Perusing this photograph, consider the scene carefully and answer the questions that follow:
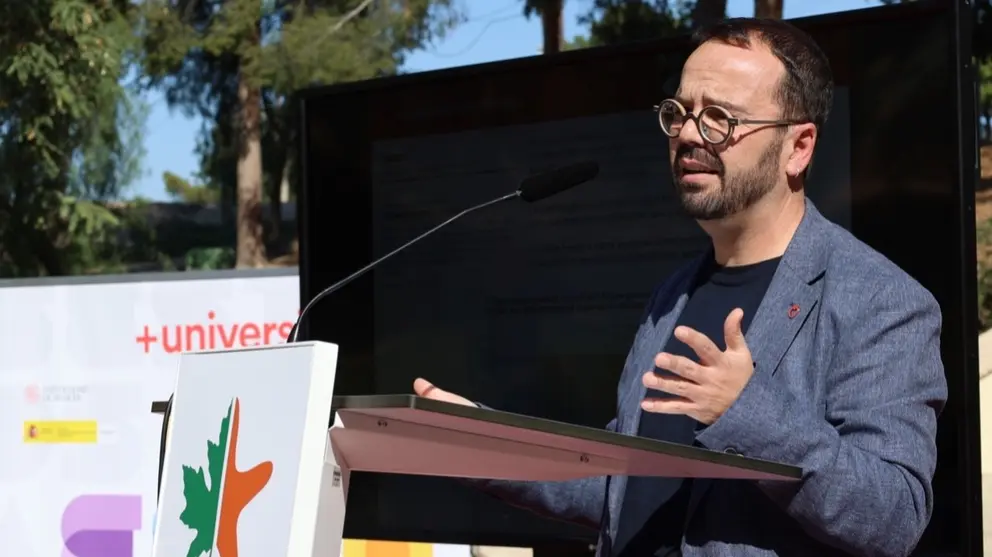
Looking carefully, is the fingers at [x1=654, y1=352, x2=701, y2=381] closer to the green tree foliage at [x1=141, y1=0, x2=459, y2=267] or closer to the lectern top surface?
the lectern top surface

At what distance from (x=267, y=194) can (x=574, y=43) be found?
9978 millimetres

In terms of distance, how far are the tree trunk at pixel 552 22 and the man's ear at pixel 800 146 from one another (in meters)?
12.7

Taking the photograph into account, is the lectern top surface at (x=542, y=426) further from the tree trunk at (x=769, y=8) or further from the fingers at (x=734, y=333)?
the tree trunk at (x=769, y=8)

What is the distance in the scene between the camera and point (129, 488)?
14.6ft

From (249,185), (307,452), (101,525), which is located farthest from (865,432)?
(249,185)

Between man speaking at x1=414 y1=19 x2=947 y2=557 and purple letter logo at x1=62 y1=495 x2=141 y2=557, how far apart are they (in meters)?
2.54

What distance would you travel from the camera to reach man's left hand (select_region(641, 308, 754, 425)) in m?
1.57

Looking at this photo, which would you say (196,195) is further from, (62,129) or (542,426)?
(542,426)

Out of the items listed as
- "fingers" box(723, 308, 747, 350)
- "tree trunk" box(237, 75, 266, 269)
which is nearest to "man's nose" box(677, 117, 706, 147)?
"fingers" box(723, 308, 747, 350)

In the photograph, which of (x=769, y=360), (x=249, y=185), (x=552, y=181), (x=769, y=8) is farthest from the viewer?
(x=249, y=185)

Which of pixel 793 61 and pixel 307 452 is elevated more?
pixel 793 61

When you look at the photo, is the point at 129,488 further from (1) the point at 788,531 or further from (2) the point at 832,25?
(1) the point at 788,531

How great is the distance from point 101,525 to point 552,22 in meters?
11.3

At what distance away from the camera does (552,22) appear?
15.0 metres
